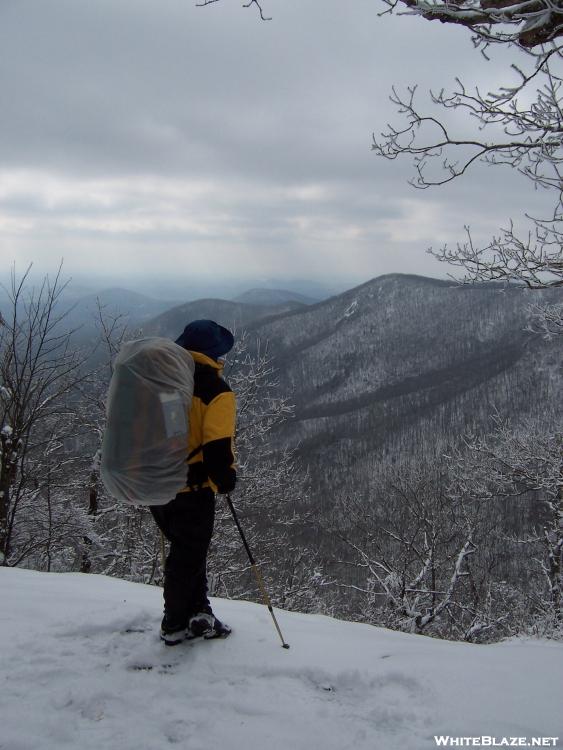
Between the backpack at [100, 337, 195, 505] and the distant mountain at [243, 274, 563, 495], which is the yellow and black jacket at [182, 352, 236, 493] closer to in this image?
the backpack at [100, 337, 195, 505]

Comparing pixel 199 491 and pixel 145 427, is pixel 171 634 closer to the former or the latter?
pixel 199 491

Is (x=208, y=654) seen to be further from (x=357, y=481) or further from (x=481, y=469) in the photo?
(x=357, y=481)

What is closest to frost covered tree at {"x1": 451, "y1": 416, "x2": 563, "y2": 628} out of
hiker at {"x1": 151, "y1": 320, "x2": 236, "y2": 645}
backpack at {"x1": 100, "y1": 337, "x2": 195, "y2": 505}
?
hiker at {"x1": 151, "y1": 320, "x2": 236, "y2": 645}

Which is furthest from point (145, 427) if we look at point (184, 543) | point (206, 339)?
point (184, 543)

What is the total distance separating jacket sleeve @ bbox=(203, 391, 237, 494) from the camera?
9.89ft

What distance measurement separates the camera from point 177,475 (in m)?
2.96

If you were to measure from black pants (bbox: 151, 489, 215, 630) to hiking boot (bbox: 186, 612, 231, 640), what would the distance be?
62 mm

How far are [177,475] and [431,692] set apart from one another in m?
1.94

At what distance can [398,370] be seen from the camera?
15700 cm

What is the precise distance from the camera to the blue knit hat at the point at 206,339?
333 centimetres

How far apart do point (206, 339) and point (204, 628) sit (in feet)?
6.61

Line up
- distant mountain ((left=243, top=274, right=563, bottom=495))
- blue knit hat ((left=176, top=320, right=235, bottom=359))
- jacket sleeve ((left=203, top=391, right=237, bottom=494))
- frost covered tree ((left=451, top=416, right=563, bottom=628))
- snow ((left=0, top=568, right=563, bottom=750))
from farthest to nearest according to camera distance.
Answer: distant mountain ((left=243, top=274, right=563, bottom=495)) < frost covered tree ((left=451, top=416, right=563, bottom=628)) < blue knit hat ((left=176, top=320, right=235, bottom=359)) < jacket sleeve ((left=203, top=391, right=237, bottom=494)) < snow ((left=0, top=568, right=563, bottom=750))

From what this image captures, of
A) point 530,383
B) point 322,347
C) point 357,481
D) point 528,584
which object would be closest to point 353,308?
point 322,347

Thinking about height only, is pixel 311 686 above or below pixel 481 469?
above
